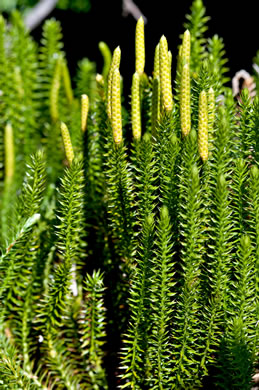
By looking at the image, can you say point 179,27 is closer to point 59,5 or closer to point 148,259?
point 59,5

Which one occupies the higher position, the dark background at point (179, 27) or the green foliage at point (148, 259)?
the dark background at point (179, 27)

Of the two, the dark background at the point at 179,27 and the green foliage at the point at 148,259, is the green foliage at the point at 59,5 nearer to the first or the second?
the dark background at the point at 179,27

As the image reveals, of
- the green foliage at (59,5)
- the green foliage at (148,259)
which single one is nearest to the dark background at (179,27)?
the green foliage at (59,5)

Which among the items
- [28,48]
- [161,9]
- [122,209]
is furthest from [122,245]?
[161,9]

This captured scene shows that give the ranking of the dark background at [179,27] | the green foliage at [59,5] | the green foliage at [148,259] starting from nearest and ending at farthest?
the green foliage at [148,259]
the dark background at [179,27]
the green foliage at [59,5]

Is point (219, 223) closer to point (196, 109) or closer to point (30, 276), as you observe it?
point (196, 109)

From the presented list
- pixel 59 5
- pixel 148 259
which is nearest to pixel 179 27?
pixel 59 5

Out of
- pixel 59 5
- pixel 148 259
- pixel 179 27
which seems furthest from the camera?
pixel 59 5

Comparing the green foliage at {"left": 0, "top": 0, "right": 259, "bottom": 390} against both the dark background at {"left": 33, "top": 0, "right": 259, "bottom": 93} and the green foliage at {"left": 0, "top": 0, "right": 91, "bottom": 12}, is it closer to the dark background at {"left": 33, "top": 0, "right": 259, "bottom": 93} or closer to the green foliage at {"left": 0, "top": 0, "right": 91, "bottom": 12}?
the dark background at {"left": 33, "top": 0, "right": 259, "bottom": 93}

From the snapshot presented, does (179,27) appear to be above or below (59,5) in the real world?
below
